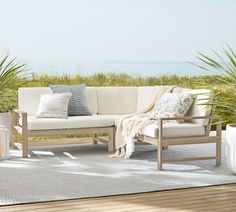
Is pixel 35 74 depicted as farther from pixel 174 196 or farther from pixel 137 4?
pixel 174 196

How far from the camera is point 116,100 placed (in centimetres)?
756

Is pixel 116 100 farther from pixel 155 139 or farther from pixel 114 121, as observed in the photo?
pixel 155 139

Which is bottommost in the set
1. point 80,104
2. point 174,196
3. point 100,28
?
point 174,196

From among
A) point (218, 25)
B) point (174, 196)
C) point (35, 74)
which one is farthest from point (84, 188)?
point (218, 25)

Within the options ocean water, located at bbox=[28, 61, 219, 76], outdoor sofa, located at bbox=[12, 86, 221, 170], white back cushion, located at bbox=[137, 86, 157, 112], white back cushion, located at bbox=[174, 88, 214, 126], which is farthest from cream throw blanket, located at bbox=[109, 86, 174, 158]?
ocean water, located at bbox=[28, 61, 219, 76]

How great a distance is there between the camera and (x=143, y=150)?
23.6ft

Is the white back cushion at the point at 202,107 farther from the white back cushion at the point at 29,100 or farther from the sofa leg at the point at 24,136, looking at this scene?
the white back cushion at the point at 29,100

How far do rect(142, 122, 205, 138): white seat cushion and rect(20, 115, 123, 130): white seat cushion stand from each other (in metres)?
0.79

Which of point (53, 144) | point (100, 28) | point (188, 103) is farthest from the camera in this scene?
point (100, 28)

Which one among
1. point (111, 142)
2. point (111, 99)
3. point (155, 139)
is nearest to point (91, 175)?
point (155, 139)

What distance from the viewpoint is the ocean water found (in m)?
9.10

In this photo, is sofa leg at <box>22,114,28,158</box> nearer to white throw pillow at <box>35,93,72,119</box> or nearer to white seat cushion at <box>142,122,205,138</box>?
white throw pillow at <box>35,93,72,119</box>

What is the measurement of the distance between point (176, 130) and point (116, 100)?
171 cm

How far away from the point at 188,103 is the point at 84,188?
6.03 ft
